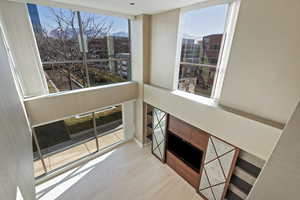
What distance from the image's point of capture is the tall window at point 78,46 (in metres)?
3.06

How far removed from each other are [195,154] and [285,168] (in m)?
2.68

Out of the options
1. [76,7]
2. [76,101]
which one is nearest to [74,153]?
[76,101]

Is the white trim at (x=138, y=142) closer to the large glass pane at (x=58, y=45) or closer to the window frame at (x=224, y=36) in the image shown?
the large glass pane at (x=58, y=45)

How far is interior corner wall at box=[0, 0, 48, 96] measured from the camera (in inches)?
103

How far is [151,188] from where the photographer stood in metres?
3.67

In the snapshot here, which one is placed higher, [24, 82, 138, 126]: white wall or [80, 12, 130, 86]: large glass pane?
[80, 12, 130, 86]: large glass pane

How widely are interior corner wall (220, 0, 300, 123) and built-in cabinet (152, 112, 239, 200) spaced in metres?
1.00

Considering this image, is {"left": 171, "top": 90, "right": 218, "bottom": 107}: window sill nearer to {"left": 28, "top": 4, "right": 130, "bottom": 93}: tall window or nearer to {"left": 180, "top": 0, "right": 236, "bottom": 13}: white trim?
{"left": 180, "top": 0, "right": 236, "bottom": 13}: white trim

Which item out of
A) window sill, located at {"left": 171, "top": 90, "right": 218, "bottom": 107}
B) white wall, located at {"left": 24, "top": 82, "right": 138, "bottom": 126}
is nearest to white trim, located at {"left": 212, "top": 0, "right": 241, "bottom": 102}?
window sill, located at {"left": 171, "top": 90, "right": 218, "bottom": 107}

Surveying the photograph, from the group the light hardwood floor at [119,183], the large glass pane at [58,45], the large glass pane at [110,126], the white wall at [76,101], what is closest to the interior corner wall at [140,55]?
the white wall at [76,101]

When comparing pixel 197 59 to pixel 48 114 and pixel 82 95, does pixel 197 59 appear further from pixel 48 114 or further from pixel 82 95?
pixel 48 114

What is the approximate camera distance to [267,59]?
6.87 feet

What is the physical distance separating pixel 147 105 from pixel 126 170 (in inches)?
82.9

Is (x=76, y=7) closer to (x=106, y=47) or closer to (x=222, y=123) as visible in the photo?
(x=106, y=47)
